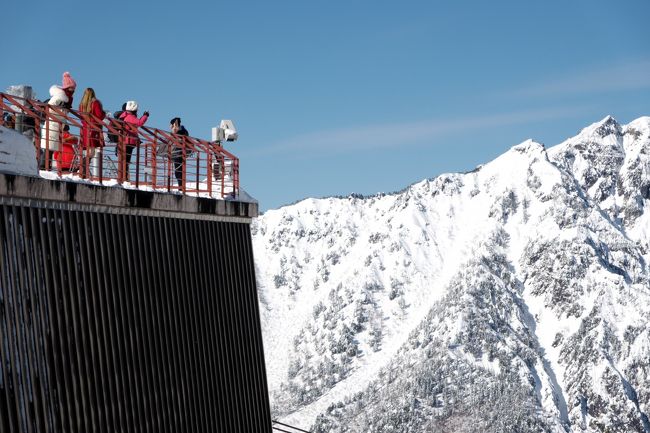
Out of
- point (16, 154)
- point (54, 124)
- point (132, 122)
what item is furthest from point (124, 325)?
point (132, 122)

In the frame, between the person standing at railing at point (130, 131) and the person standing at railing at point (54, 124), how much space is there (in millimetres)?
1820

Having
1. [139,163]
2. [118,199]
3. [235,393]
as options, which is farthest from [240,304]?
[118,199]

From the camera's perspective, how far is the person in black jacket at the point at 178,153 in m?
25.1

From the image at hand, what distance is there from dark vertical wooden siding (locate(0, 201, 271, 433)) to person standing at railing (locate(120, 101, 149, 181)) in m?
1.75

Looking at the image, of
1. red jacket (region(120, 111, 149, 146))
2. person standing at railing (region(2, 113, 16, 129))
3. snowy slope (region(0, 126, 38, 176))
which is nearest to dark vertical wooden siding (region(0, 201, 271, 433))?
snowy slope (region(0, 126, 38, 176))

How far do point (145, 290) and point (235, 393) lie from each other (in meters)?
4.86

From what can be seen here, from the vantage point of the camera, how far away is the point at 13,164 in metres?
17.0

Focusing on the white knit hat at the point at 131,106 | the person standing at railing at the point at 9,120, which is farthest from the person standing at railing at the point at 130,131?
the person standing at railing at the point at 9,120

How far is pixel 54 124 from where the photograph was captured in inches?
802

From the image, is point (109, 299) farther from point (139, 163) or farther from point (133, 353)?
point (139, 163)

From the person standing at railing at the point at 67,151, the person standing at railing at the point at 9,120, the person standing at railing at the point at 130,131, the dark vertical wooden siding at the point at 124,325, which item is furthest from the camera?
the person standing at railing at the point at 130,131

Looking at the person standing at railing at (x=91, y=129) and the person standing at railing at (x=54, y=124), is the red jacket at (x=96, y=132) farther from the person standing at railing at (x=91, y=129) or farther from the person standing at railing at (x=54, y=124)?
the person standing at railing at (x=54, y=124)

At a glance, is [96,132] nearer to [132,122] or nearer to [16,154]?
[132,122]

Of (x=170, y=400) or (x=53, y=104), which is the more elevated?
(x=53, y=104)
